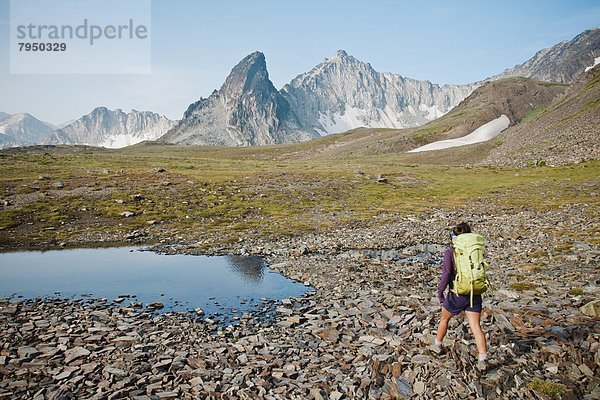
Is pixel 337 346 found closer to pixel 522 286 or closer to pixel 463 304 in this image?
pixel 463 304

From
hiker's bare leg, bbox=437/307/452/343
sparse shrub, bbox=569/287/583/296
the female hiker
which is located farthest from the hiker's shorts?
sparse shrub, bbox=569/287/583/296

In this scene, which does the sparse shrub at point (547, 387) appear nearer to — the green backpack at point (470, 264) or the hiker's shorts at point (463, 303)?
the hiker's shorts at point (463, 303)

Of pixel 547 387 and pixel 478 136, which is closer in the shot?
pixel 547 387

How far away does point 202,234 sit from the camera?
39719 millimetres

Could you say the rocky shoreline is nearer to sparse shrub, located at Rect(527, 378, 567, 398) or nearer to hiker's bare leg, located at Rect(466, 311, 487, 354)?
sparse shrub, located at Rect(527, 378, 567, 398)

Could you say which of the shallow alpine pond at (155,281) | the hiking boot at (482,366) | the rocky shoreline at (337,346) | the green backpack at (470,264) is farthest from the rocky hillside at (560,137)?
the hiking boot at (482,366)

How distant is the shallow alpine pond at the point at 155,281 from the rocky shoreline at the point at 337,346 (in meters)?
1.53

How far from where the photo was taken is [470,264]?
38.0ft

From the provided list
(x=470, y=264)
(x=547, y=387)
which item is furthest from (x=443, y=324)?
(x=547, y=387)

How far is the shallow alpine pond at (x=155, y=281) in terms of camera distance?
2023 centimetres

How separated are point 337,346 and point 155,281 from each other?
49.3 ft

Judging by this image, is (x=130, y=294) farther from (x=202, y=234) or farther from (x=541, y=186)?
(x=541, y=186)

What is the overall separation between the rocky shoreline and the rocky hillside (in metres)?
88.7

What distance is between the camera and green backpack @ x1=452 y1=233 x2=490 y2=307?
A: 11508 mm
